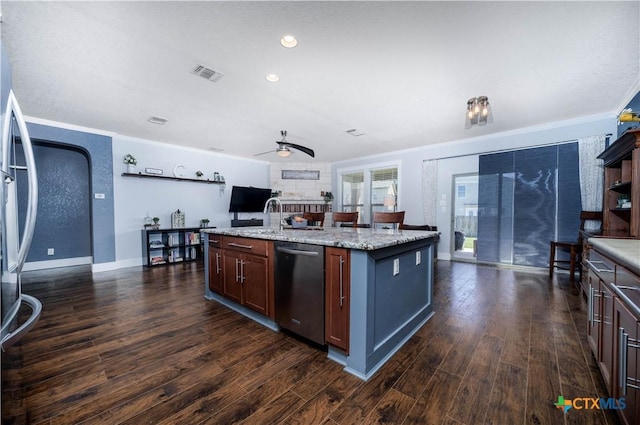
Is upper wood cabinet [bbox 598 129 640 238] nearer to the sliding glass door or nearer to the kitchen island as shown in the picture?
the sliding glass door

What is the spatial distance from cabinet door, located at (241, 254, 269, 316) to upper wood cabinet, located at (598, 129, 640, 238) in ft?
11.5

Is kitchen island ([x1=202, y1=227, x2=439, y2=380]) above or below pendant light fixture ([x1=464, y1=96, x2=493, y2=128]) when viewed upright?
below

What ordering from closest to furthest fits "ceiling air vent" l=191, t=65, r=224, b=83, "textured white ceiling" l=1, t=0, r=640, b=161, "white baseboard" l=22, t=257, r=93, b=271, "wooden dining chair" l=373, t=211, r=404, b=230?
1. "textured white ceiling" l=1, t=0, r=640, b=161
2. "ceiling air vent" l=191, t=65, r=224, b=83
3. "wooden dining chair" l=373, t=211, r=404, b=230
4. "white baseboard" l=22, t=257, r=93, b=271

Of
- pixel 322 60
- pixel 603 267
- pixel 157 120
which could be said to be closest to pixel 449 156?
pixel 322 60

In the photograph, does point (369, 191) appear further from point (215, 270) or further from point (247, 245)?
point (247, 245)

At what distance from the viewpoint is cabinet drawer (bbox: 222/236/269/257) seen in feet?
7.38

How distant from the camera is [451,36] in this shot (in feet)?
6.73

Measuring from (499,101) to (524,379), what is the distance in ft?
10.6

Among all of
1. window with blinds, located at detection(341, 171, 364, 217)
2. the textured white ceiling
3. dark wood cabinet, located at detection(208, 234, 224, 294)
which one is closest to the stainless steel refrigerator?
the textured white ceiling

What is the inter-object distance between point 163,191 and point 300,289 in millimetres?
4821

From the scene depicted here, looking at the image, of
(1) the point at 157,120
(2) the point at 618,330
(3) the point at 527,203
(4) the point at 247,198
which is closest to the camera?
(2) the point at 618,330

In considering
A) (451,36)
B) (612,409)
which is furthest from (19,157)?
(612,409)

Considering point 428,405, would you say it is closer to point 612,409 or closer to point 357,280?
point 357,280

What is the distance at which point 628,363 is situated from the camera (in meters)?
1.06
